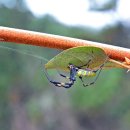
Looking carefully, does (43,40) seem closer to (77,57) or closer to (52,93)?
(77,57)

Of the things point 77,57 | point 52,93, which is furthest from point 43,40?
point 52,93

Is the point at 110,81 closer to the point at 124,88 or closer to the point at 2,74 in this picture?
the point at 124,88

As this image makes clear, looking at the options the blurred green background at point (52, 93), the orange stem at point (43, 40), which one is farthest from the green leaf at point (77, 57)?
the blurred green background at point (52, 93)

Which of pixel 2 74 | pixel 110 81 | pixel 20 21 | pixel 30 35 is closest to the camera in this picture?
pixel 30 35

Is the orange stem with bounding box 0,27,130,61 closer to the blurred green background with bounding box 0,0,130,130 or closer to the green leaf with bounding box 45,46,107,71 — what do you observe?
the green leaf with bounding box 45,46,107,71

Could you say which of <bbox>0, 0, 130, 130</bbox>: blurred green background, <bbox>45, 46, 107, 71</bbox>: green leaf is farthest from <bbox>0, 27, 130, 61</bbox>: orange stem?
<bbox>0, 0, 130, 130</bbox>: blurred green background

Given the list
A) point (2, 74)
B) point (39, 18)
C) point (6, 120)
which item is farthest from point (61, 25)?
point (6, 120)
